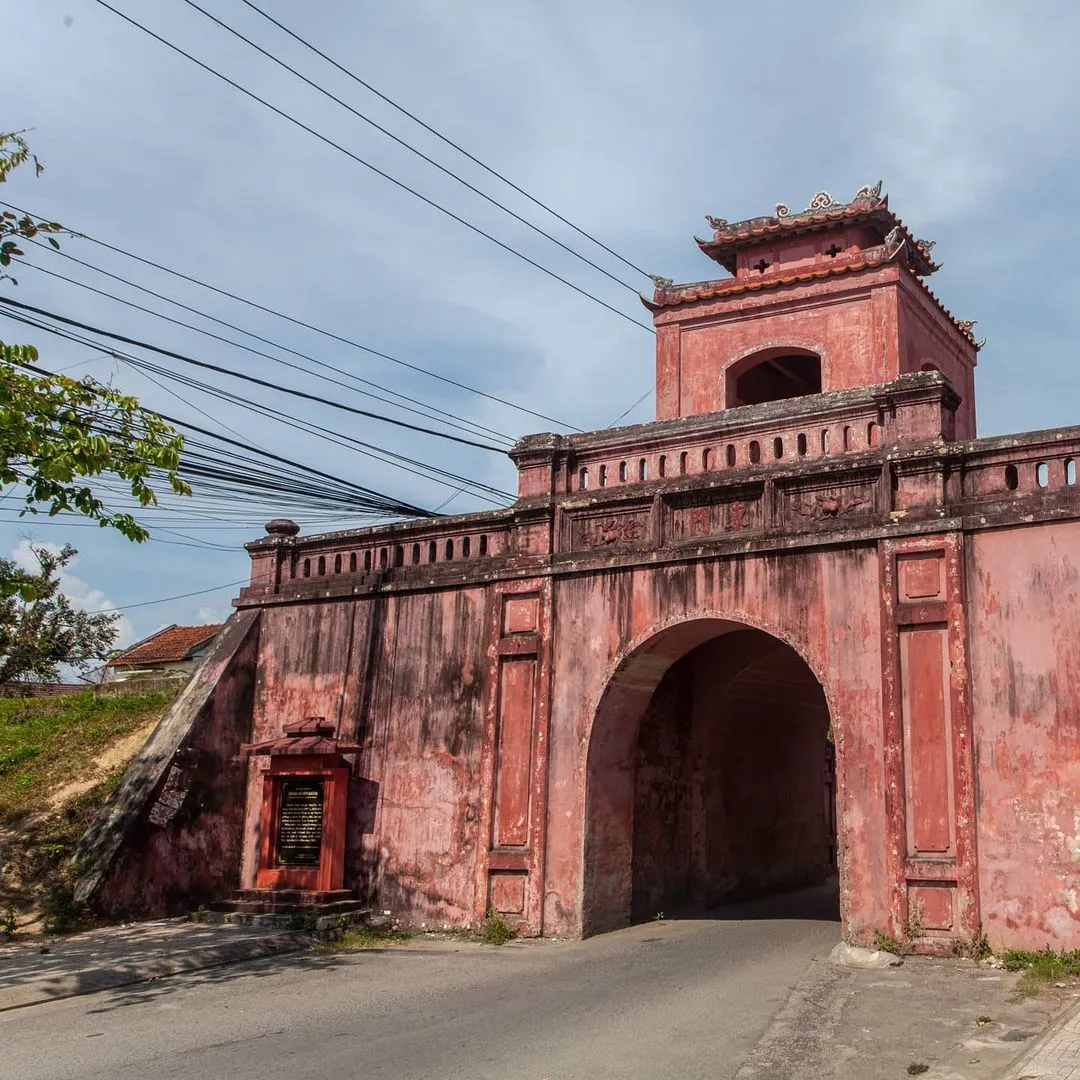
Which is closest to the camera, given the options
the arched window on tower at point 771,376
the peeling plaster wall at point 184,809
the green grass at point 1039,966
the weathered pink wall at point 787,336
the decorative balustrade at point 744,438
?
the green grass at point 1039,966

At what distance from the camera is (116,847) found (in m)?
12.0

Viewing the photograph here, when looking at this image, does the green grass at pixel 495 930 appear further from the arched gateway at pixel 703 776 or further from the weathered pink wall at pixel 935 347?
the weathered pink wall at pixel 935 347

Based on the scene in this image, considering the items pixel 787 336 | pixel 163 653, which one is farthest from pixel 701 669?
pixel 163 653

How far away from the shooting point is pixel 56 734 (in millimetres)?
16578

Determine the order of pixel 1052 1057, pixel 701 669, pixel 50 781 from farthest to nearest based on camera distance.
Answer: pixel 50 781, pixel 701 669, pixel 1052 1057

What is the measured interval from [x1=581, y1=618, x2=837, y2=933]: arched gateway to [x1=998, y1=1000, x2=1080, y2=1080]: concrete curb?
184 inches

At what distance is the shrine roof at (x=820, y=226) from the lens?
14.6 m

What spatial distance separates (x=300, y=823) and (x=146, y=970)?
298cm

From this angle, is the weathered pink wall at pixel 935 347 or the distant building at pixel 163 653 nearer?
the weathered pink wall at pixel 935 347

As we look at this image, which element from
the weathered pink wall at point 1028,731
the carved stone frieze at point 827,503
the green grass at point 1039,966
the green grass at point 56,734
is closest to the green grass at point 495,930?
the weathered pink wall at point 1028,731

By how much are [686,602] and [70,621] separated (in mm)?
19540

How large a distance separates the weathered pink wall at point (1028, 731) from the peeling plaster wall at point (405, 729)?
16.2 ft

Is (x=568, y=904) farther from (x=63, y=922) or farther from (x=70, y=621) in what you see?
(x=70, y=621)

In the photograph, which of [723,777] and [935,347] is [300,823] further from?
[935,347]
